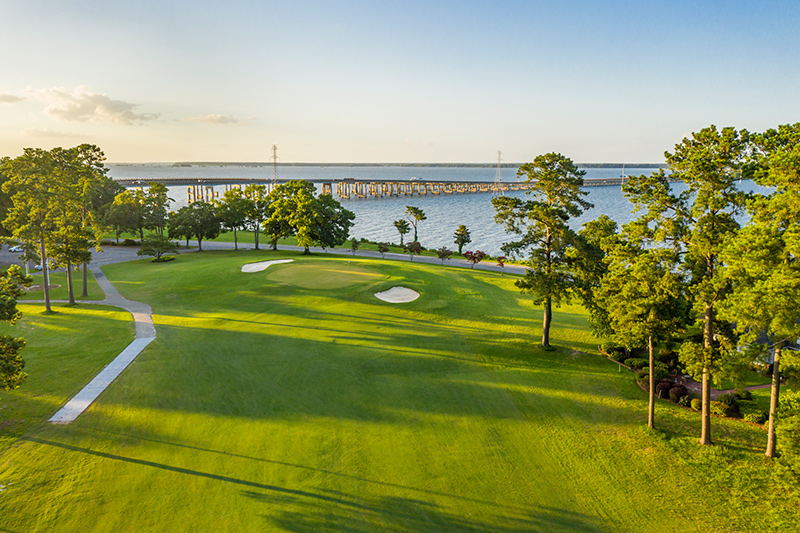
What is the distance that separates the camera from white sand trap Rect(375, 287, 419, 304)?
39.5m

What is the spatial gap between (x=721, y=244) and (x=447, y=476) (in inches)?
568

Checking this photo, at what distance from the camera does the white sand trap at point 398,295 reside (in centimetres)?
3953

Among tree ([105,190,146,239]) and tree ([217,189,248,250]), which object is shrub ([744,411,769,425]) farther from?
tree ([105,190,146,239])

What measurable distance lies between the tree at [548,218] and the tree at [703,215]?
8314mm

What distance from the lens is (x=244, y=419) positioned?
826 inches

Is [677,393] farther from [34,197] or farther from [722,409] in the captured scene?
[34,197]

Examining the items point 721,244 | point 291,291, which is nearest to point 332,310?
point 291,291

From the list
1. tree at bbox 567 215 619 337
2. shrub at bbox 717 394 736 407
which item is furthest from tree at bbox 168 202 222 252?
shrub at bbox 717 394 736 407

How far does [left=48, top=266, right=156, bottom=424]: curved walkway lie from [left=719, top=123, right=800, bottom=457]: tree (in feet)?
95.8

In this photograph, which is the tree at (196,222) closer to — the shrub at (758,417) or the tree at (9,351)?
the tree at (9,351)

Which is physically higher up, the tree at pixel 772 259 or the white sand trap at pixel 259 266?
the tree at pixel 772 259

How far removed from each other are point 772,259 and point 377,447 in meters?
16.8

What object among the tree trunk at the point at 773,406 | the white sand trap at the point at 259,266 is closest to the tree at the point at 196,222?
the white sand trap at the point at 259,266

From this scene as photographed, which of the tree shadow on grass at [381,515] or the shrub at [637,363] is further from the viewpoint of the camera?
the shrub at [637,363]
